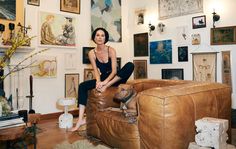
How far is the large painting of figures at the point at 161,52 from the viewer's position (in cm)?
454

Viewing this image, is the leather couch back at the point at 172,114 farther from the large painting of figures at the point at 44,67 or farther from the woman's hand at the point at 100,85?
the large painting of figures at the point at 44,67

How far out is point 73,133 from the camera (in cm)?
307

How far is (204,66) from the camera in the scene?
405 cm

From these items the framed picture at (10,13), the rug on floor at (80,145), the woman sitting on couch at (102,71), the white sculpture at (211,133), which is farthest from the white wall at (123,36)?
the white sculpture at (211,133)

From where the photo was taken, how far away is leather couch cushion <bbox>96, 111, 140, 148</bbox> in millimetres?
2060

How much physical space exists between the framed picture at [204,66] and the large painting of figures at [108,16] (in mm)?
1737

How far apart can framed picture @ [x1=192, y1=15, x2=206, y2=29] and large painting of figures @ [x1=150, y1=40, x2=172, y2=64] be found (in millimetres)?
563

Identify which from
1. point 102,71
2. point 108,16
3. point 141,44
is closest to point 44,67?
point 102,71

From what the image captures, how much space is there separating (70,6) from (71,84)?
141 cm

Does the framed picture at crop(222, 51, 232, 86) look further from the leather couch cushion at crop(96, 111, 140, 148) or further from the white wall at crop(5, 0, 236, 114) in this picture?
the leather couch cushion at crop(96, 111, 140, 148)

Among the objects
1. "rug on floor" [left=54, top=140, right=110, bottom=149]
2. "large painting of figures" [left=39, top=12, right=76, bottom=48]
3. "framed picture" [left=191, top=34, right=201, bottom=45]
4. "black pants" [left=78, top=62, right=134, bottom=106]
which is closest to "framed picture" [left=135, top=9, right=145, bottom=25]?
"framed picture" [left=191, top=34, right=201, bottom=45]

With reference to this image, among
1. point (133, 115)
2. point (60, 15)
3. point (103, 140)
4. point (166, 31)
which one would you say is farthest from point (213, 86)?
point (60, 15)

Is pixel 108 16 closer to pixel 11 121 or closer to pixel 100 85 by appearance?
pixel 100 85

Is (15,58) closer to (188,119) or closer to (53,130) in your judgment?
(53,130)
